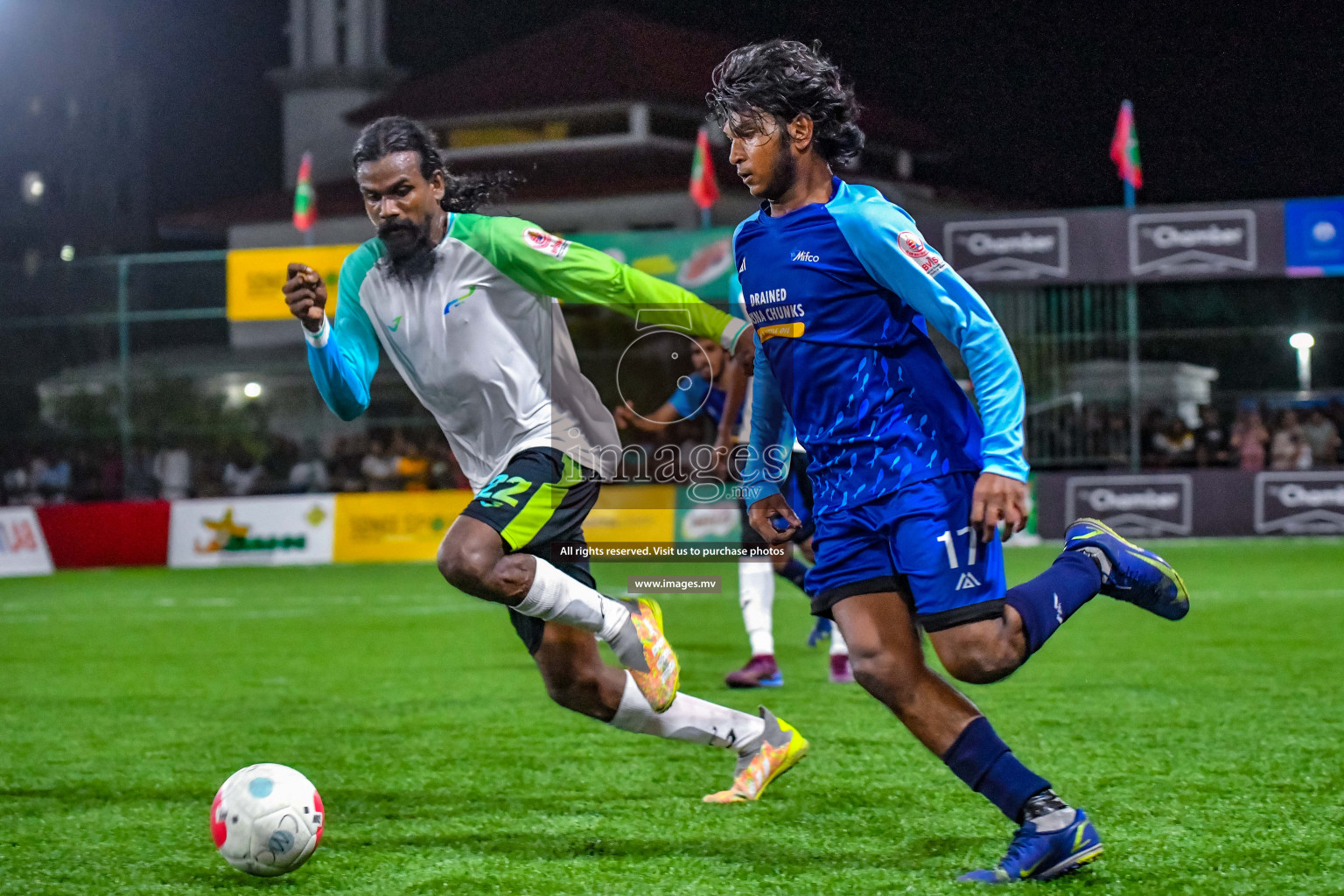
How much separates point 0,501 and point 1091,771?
835 inches

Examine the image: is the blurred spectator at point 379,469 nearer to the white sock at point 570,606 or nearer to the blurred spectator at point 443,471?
the blurred spectator at point 443,471

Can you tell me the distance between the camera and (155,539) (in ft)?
64.3

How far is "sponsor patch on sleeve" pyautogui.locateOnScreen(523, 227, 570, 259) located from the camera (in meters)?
4.84

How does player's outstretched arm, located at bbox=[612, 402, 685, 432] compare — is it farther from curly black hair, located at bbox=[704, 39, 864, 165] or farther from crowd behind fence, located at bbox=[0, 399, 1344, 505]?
crowd behind fence, located at bbox=[0, 399, 1344, 505]

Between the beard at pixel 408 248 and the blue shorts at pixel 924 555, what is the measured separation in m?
1.79

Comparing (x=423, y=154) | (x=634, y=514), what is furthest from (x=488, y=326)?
(x=634, y=514)

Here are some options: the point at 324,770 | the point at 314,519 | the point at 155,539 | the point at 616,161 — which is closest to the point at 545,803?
the point at 324,770

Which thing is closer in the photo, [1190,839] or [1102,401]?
[1190,839]

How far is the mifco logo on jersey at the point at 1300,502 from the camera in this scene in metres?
18.9

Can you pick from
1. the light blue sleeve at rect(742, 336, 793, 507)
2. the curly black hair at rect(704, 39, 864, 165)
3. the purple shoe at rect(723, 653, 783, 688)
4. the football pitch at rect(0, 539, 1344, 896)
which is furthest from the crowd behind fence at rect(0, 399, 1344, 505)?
the curly black hair at rect(704, 39, 864, 165)

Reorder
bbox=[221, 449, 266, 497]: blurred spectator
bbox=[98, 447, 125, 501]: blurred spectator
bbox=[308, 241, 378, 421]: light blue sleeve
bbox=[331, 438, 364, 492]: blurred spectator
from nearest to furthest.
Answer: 1. bbox=[308, 241, 378, 421]: light blue sleeve
2. bbox=[98, 447, 125, 501]: blurred spectator
3. bbox=[221, 449, 266, 497]: blurred spectator
4. bbox=[331, 438, 364, 492]: blurred spectator

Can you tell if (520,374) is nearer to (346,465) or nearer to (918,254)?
(918,254)

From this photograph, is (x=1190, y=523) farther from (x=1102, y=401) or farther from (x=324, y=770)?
(x=324, y=770)

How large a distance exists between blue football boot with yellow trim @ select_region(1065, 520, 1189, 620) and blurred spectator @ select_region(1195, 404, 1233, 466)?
54.5 ft
